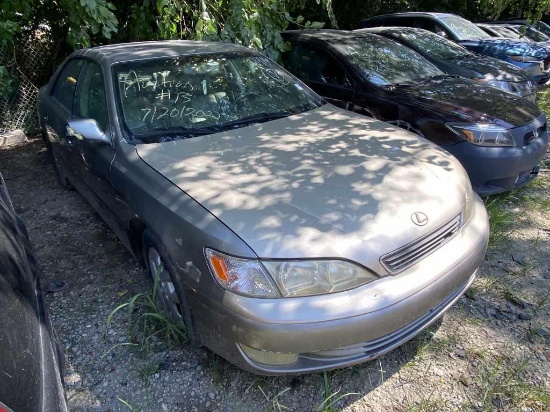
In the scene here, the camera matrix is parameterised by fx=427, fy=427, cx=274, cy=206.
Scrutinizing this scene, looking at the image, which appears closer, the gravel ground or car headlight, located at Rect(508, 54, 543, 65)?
the gravel ground

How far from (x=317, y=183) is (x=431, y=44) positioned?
5268 millimetres

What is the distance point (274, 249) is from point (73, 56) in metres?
2.99

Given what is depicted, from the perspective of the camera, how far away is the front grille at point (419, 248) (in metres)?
1.87

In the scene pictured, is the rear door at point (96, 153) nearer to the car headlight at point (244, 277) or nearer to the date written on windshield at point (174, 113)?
the date written on windshield at point (174, 113)

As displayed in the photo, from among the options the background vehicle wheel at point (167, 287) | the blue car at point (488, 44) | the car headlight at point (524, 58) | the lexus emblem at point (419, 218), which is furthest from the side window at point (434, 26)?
the background vehicle wheel at point (167, 287)

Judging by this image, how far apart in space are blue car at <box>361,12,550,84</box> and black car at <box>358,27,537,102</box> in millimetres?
1749

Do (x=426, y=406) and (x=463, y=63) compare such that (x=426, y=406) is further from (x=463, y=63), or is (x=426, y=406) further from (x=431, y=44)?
(x=431, y=44)

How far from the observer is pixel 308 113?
3049mm

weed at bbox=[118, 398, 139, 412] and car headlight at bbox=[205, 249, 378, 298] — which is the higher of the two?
car headlight at bbox=[205, 249, 378, 298]

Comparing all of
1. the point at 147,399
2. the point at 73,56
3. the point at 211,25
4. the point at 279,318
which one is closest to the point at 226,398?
the point at 147,399

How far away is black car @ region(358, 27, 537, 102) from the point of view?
569 cm

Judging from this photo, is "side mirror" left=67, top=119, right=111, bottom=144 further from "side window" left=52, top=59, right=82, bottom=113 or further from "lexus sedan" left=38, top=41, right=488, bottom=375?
"side window" left=52, top=59, right=82, bottom=113

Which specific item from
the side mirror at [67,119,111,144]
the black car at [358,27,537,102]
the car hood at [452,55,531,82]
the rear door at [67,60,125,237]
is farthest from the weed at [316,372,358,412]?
the car hood at [452,55,531,82]

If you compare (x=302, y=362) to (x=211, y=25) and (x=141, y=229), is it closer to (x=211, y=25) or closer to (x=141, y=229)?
(x=141, y=229)
